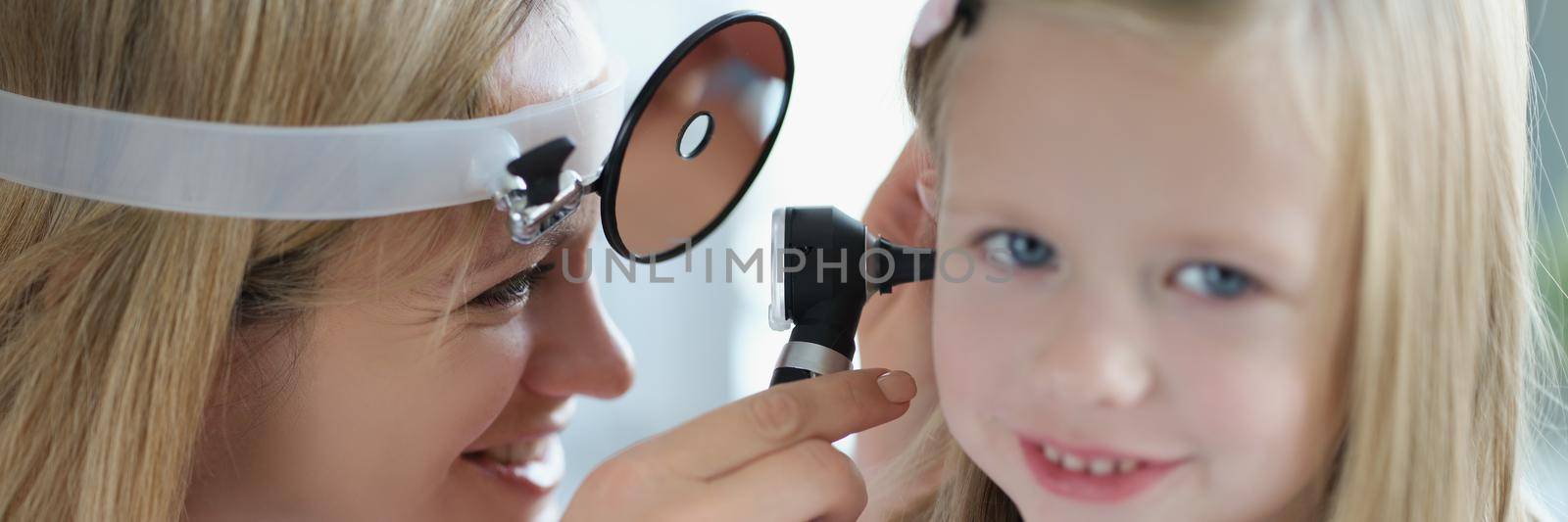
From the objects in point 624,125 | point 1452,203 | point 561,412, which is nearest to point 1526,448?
point 1452,203

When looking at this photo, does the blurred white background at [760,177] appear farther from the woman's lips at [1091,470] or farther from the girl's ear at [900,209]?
the woman's lips at [1091,470]

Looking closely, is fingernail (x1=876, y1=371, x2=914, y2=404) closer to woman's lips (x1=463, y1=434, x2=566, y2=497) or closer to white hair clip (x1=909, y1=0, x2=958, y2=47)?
white hair clip (x1=909, y1=0, x2=958, y2=47)

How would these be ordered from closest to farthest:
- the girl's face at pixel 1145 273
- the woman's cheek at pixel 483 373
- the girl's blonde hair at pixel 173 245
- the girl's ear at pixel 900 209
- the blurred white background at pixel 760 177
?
the girl's face at pixel 1145 273 < the girl's blonde hair at pixel 173 245 < the woman's cheek at pixel 483 373 < the girl's ear at pixel 900 209 < the blurred white background at pixel 760 177

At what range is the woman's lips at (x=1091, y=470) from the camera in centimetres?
59

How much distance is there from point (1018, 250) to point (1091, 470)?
0.11 meters

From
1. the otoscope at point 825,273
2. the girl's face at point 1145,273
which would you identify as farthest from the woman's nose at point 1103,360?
the otoscope at point 825,273

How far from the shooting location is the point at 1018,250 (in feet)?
1.96

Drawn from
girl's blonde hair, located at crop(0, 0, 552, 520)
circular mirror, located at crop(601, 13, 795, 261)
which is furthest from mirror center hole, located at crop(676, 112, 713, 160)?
girl's blonde hair, located at crop(0, 0, 552, 520)

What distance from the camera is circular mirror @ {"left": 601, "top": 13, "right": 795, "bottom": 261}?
0.74 meters

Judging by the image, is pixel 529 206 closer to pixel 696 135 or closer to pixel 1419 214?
pixel 696 135

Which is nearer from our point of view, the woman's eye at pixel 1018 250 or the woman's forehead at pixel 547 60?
the woman's eye at pixel 1018 250

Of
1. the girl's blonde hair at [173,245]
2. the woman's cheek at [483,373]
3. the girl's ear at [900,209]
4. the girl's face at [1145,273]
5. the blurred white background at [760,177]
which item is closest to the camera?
the girl's face at [1145,273]

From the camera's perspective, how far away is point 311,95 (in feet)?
2.31

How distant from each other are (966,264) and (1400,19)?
0.22 meters
